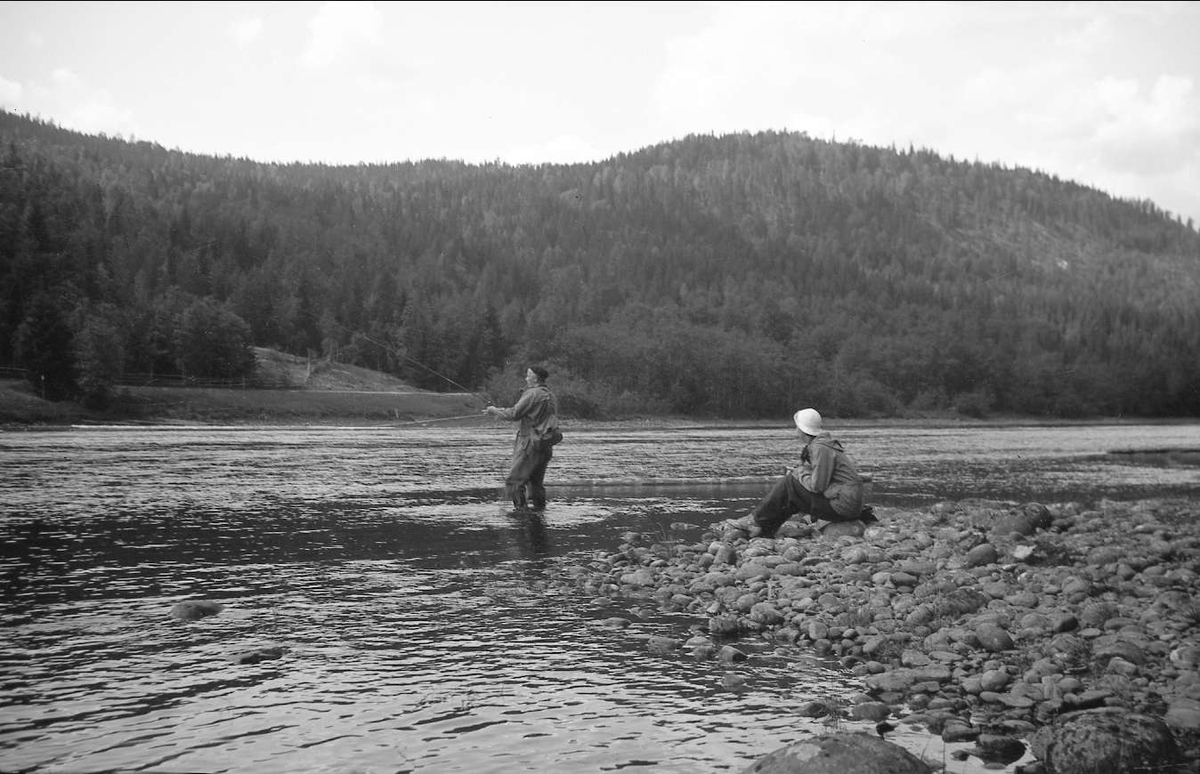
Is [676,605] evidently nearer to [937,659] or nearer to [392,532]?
[937,659]

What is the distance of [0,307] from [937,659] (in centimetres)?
9064

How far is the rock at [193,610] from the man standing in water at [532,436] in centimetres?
878

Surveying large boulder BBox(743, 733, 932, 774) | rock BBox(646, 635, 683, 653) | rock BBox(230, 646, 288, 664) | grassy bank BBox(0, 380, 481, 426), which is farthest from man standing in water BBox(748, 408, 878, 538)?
grassy bank BBox(0, 380, 481, 426)

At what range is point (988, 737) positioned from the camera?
701 centimetres

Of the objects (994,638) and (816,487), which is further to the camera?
(816,487)

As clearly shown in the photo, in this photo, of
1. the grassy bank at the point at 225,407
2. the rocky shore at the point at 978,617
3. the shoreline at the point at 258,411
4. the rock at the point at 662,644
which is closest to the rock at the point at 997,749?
the rocky shore at the point at 978,617

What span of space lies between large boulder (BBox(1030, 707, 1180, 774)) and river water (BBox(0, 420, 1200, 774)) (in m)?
0.53

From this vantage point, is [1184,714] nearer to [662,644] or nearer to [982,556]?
[662,644]

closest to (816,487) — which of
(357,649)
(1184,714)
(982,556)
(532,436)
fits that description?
(982,556)

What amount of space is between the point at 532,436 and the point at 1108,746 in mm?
13752

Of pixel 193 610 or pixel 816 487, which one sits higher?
pixel 816 487

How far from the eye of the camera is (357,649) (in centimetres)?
937

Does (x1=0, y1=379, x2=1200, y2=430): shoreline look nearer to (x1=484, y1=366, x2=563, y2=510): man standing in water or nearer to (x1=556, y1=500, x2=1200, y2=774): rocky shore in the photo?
(x1=484, y1=366, x2=563, y2=510): man standing in water

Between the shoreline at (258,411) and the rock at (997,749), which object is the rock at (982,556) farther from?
the shoreline at (258,411)
